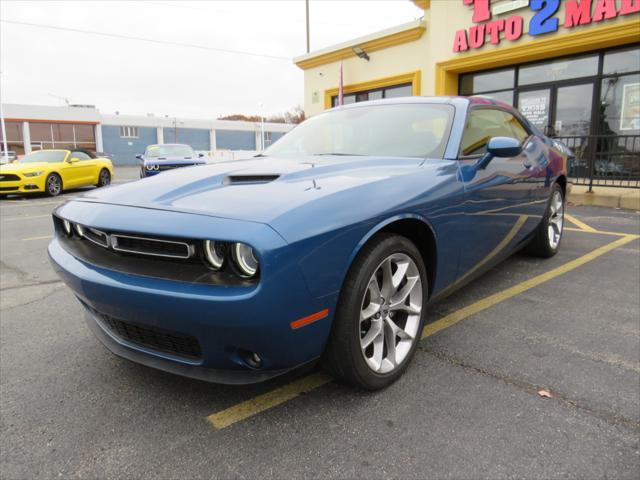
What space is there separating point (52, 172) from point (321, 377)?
12.9 meters

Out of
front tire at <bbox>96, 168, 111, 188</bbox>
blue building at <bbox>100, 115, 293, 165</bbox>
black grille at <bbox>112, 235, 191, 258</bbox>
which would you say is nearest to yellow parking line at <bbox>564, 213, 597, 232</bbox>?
black grille at <bbox>112, 235, 191, 258</bbox>

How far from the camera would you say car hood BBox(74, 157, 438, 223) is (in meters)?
1.88

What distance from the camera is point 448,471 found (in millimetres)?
1713

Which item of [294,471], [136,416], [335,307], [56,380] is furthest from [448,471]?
[56,380]

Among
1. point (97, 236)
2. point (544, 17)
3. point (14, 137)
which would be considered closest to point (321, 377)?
point (97, 236)

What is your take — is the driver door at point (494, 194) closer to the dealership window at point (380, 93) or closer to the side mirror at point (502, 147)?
the side mirror at point (502, 147)

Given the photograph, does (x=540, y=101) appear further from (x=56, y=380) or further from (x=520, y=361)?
(x=56, y=380)

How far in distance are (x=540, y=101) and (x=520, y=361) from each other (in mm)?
11012

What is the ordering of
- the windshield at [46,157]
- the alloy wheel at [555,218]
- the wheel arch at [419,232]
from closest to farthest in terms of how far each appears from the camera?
the wheel arch at [419,232]
the alloy wheel at [555,218]
the windshield at [46,157]

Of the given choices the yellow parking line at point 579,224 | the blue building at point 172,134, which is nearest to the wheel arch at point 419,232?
the yellow parking line at point 579,224

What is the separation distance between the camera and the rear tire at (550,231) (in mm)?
4383

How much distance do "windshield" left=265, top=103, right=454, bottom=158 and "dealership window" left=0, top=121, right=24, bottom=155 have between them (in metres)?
Result: 45.6

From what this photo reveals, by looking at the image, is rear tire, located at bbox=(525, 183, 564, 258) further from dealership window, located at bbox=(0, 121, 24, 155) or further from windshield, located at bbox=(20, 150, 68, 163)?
dealership window, located at bbox=(0, 121, 24, 155)

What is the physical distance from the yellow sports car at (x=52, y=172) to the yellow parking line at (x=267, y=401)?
40.9 feet
